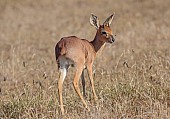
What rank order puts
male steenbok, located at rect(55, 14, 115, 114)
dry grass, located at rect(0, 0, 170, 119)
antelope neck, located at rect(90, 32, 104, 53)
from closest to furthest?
male steenbok, located at rect(55, 14, 115, 114)
dry grass, located at rect(0, 0, 170, 119)
antelope neck, located at rect(90, 32, 104, 53)

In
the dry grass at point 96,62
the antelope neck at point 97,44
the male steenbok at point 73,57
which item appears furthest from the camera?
the antelope neck at point 97,44

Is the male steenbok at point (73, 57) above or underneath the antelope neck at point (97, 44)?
underneath

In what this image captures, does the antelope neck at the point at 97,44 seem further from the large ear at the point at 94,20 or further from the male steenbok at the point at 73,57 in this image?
the male steenbok at the point at 73,57

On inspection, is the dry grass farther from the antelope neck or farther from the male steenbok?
the antelope neck

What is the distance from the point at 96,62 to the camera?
9.56 m

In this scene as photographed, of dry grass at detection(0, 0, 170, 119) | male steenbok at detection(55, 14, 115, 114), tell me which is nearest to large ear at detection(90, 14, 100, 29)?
male steenbok at detection(55, 14, 115, 114)

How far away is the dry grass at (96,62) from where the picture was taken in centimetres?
619

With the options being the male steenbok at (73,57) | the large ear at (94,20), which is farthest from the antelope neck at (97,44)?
the male steenbok at (73,57)

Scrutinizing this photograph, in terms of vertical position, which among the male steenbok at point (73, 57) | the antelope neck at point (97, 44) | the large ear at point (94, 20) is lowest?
Result: the male steenbok at point (73, 57)

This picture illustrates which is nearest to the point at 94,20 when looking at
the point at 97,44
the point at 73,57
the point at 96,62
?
the point at 97,44

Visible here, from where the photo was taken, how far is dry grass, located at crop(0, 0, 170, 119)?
6.19 metres

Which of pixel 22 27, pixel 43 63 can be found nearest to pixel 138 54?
pixel 43 63

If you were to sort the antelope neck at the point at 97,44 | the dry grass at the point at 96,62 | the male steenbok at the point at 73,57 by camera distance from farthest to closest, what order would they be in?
the antelope neck at the point at 97,44 → the dry grass at the point at 96,62 → the male steenbok at the point at 73,57

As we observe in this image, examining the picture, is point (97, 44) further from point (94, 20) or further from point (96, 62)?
point (96, 62)
